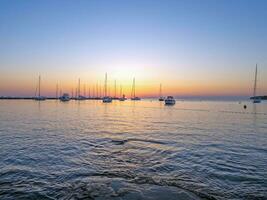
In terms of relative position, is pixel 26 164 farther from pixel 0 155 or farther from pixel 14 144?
pixel 14 144

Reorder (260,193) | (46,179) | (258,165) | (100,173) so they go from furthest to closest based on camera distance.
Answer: (258,165) < (100,173) < (46,179) < (260,193)

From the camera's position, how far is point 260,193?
405 inches

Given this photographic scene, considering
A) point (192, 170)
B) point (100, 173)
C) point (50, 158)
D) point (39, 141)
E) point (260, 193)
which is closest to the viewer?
point (260, 193)

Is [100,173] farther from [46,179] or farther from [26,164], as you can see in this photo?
[26,164]

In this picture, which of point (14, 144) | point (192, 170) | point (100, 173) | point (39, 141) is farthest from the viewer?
point (39, 141)

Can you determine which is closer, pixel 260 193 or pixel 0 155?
pixel 260 193

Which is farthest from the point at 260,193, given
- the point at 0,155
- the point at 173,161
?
the point at 0,155

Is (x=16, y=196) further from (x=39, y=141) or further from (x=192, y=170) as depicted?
(x=39, y=141)

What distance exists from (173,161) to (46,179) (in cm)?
761

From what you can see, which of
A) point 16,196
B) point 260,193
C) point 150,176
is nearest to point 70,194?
point 16,196

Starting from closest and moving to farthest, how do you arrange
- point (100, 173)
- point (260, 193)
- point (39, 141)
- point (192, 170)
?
point (260, 193)
point (100, 173)
point (192, 170)
point (39, 141)

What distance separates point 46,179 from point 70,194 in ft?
8.00

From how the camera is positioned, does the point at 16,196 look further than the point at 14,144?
No

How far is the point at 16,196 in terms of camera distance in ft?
31.3
